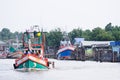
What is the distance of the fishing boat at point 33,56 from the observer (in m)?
71.3

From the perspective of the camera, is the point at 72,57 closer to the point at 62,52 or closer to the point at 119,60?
the point at 62,52

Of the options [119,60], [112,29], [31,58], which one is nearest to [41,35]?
[31,58]

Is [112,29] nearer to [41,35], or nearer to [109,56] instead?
[109,56]

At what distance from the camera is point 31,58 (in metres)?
70.9

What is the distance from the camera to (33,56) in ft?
233

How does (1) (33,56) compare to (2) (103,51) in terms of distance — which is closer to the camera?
(1) (33,56)

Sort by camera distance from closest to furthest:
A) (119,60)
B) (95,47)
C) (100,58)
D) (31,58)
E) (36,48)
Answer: (31,58) → (36,48) → (119,60) → (100,58) → (95,47)

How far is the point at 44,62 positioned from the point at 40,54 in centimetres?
152

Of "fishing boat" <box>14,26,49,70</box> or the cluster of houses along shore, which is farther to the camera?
the cluster of houses along shore

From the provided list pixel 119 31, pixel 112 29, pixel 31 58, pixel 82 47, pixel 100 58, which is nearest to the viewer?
pixel 31 58

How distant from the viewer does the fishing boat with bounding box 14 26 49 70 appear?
7131 centimetres

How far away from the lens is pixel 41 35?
79.4 m

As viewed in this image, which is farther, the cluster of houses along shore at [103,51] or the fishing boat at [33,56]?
the cluster of houses along shore at [103,51]

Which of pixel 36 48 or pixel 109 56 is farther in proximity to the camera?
pixel 109 56
